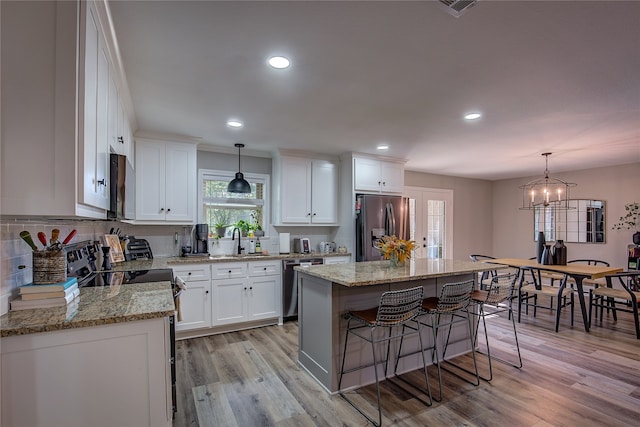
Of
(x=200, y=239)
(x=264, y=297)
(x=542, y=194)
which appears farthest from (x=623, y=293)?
(x=200, y=239)

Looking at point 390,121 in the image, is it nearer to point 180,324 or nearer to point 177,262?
point 177,262

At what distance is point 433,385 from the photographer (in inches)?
102

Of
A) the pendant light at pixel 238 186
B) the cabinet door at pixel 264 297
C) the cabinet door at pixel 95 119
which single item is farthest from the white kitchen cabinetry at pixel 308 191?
the cabinet door at pixel 95 119

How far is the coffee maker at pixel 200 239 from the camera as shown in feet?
13.2

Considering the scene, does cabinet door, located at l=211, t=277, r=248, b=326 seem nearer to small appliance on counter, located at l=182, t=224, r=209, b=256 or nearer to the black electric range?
small appliance on counter, located at l=182, t=224, r=209, b=256

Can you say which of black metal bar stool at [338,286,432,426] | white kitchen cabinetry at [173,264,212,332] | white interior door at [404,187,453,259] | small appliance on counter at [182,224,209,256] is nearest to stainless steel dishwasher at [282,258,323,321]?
white kitchen cabinetry at [173,264,212,332]

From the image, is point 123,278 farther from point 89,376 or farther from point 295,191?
point 295,191

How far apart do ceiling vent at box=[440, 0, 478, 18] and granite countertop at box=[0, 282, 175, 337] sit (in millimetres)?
1919

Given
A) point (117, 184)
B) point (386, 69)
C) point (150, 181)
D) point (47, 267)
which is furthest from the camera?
point (150, 181)

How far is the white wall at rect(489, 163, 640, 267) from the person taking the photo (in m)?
5.30

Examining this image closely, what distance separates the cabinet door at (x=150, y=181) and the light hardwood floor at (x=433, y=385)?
1.54 m

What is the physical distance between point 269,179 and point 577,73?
3600 millimetres

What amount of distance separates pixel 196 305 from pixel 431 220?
4.70 meters

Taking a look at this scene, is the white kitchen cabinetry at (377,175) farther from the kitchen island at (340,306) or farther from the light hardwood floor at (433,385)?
the light hardwood floor at (433,385)
